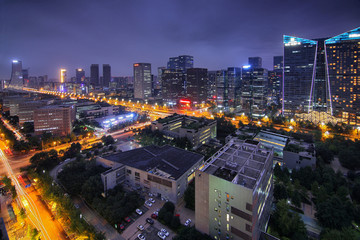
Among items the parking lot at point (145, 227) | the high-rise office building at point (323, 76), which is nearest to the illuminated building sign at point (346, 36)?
the high-rise office building at point (323, 76)

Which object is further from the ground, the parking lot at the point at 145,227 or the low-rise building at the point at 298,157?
the low-rise building at the point at 298,157

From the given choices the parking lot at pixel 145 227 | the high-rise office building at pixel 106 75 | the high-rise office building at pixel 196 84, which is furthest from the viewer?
the high-rise office building at pixel 106 75

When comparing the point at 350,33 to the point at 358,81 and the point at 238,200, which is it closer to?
the point at 358,81

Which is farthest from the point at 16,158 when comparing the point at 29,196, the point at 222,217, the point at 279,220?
the point at 279,220

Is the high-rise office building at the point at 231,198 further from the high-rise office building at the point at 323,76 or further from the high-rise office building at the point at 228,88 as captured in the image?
the high-rise office building at the point at 228,88

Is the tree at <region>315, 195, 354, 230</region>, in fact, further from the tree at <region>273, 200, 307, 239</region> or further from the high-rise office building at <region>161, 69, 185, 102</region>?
the high-rise office building at <region>161, 69, 185, 102</region>

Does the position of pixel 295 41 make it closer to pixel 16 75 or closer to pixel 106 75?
pixel 16 75
